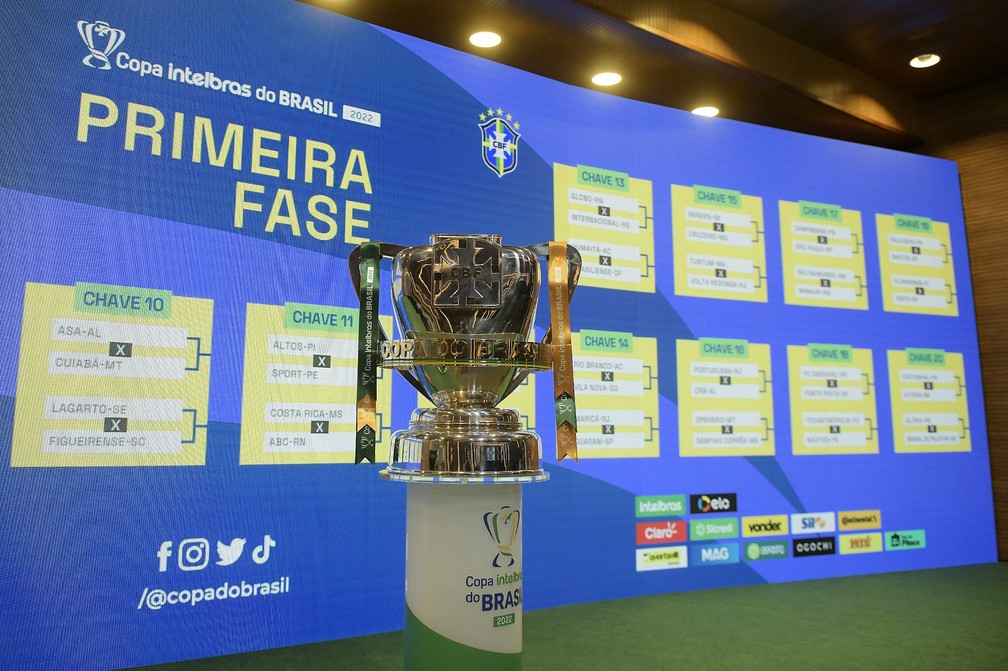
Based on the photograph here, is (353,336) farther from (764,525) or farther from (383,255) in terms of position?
(764,525)

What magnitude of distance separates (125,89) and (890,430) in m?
2.84

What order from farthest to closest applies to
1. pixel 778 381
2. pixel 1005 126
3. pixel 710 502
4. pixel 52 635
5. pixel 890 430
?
1. pixel 1005 126
2. pixel 890 430
3. pixel 778 381
4. pixel 710 502
5. pixel 52 635

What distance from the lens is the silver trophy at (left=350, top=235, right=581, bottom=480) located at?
82cm

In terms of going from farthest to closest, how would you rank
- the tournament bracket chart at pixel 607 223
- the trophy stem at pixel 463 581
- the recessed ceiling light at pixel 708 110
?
the recessed ceiling light at pixel 708 110 < the tournament bracket chart at pixel 607 223 < the trophy stem at pixel 463 581

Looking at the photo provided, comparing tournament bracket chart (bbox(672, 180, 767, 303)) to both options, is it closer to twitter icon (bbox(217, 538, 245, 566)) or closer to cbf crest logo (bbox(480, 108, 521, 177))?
cbf crest logo (bbox(480, 108, 521, 177))

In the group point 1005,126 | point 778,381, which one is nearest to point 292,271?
point 778,381

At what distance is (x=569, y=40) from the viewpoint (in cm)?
251

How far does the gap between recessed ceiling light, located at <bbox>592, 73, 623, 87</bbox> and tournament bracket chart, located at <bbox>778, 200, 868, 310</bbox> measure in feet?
2.82

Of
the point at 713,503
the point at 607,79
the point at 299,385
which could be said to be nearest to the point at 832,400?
the point at 713,503

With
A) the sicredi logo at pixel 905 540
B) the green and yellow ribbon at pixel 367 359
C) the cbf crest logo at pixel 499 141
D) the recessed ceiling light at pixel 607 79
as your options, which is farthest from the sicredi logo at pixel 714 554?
the recessed ceiling light at pixel 607 79

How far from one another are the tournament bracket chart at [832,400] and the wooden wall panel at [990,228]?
783 mm

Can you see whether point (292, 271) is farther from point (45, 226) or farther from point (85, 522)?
point (85, 522)

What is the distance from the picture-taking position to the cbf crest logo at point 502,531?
811 millimetres

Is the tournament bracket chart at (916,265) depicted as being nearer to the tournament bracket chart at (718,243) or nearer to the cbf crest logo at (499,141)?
the tournament bracket chart at (718,243)
